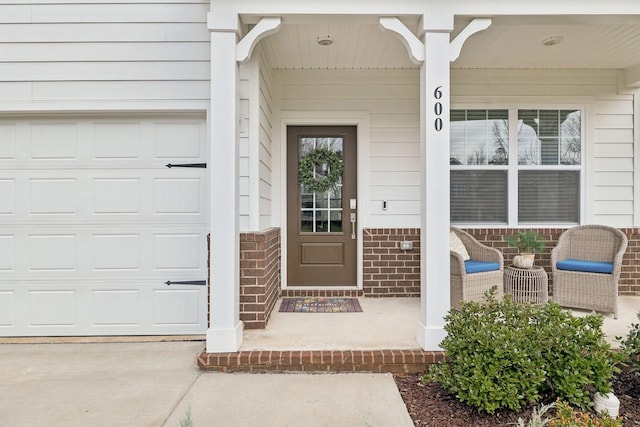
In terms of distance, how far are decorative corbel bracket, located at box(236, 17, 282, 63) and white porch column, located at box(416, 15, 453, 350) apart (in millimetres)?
A: 1098

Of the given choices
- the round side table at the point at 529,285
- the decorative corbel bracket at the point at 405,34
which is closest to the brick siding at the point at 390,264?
the round side table at the point at 529,285

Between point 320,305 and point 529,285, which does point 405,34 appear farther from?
point 529,285

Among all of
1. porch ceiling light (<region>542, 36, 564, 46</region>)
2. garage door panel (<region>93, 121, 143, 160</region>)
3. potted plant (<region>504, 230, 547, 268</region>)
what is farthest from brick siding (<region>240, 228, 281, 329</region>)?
porch ceiling light (<region>542, 36, 564, 46</region>)

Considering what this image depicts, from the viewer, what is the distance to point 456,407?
2.37m

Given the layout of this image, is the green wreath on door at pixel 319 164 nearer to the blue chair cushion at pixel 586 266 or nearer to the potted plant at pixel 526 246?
the potted plant at pixel 526 246

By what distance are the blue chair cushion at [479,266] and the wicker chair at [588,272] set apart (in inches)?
27.4

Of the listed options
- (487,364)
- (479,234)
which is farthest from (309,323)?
(479,234)

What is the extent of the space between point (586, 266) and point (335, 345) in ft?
9.01

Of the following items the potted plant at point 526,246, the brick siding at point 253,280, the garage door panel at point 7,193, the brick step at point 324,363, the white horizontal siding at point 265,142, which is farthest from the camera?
the potted plant at point 526,246

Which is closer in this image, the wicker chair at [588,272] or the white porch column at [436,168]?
the white porch column at [436,168]

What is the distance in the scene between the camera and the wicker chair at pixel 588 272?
3883mm

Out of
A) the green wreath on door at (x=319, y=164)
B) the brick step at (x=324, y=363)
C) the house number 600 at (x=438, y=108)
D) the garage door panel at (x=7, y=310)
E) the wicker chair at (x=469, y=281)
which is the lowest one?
the brick step at (x=324, y=363)

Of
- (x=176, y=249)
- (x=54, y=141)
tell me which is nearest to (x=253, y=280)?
(x=176, y=249)

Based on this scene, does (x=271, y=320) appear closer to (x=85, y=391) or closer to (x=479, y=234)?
(x=85, y=391)
